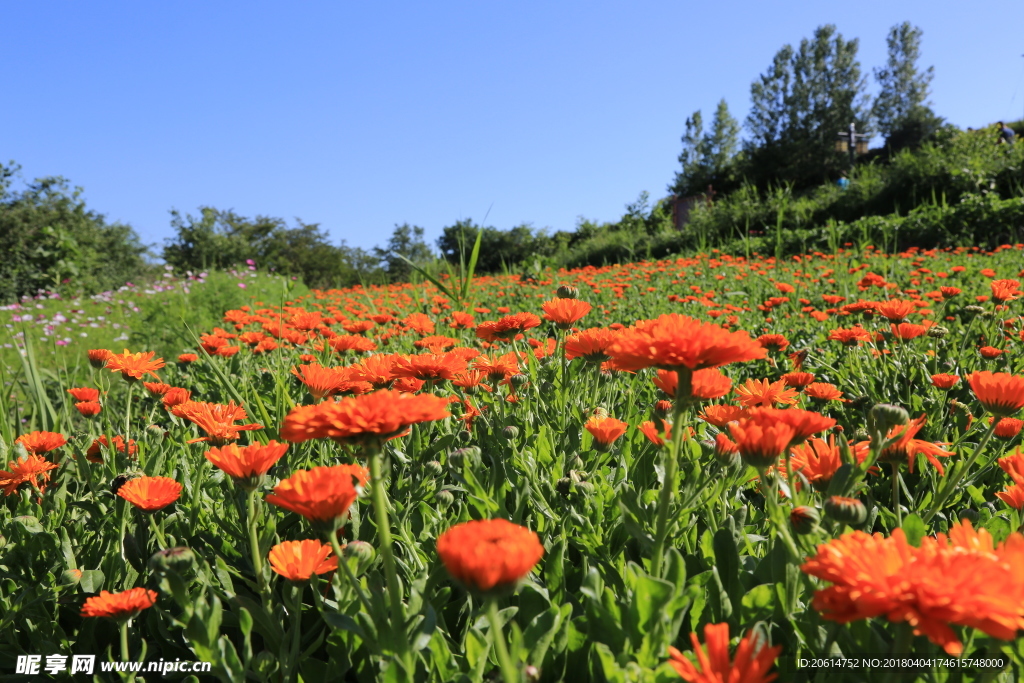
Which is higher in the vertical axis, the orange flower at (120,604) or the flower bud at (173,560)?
the flower bud at (173,560)

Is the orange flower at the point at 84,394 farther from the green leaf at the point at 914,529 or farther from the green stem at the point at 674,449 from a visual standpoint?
the green leaf at the point at 914,529

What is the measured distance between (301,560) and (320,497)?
0.25m

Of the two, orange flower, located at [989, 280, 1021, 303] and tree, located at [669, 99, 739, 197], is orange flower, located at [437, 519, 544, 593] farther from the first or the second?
tree, located at [669, 99, 739, 197]

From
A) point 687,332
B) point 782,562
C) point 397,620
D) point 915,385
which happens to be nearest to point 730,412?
point 782,562

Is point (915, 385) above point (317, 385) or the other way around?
the other way around

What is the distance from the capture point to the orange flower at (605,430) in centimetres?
146

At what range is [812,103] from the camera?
44.4 m

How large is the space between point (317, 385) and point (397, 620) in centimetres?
85

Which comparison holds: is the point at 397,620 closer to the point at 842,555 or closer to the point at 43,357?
the point at 842,555

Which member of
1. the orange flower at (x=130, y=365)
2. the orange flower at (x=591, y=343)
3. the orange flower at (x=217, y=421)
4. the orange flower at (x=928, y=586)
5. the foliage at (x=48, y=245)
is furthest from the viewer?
the foliage at (x=48, y=245)

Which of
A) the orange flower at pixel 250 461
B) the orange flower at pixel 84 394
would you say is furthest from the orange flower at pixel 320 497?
the orange flower at pixel 84 394

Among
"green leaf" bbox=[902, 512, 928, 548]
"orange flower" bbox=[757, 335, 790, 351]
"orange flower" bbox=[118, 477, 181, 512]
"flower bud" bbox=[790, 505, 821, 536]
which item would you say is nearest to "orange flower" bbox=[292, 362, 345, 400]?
"orange flower" bbox=[118, 477, 181, 512]

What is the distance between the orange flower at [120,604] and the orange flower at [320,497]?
15.5 inches

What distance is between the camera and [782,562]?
0.89 meters
